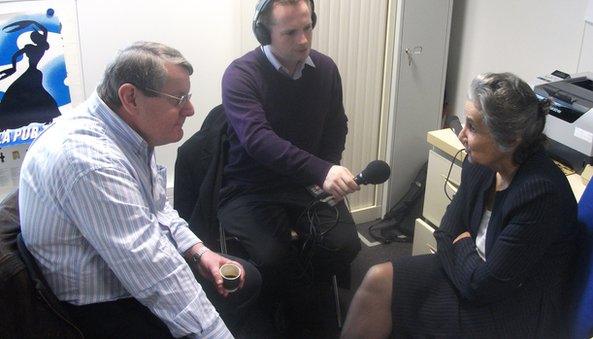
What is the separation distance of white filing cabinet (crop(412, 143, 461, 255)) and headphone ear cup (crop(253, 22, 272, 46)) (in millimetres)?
806

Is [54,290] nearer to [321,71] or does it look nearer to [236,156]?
[236,156]

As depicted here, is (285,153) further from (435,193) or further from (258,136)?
(435,193)

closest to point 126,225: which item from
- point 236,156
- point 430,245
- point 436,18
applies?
point 236,156

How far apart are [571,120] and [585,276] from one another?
2.04 ft

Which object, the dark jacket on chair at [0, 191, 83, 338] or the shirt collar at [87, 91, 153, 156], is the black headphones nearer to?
the shirt collar at [87, 91, 153, 156]

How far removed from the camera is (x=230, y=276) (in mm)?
1627

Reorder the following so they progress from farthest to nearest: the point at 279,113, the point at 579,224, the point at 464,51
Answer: the point at 464,51
the point at 279,113
the point at 579,224

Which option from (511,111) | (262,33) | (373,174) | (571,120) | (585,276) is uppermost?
(262,33)

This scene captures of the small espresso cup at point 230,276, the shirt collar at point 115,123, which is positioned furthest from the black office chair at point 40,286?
the small espresso cup at point 230,276

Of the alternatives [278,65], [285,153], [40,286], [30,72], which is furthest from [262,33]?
[40,286]

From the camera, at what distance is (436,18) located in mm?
2604

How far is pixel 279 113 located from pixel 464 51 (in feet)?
3.87

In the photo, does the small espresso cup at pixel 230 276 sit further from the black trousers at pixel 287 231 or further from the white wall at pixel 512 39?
the white wall at pixel 512 39

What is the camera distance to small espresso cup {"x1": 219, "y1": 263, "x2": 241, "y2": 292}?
5.31ft
